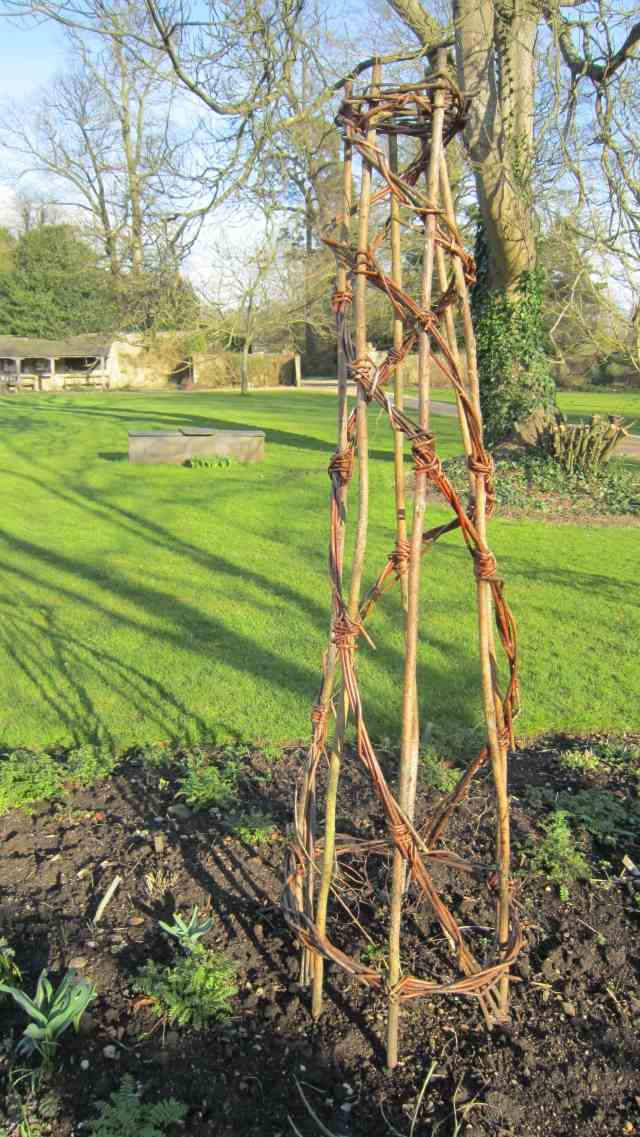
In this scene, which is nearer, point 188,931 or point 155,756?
point 188,931

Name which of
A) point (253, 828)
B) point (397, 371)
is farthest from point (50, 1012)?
point (397, 371)

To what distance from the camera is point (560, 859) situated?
9.55 feet

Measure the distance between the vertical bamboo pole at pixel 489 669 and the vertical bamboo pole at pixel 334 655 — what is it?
250mm

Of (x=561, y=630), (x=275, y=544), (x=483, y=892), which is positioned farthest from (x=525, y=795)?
(x=275, y=544)

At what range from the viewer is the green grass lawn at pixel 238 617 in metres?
4.44

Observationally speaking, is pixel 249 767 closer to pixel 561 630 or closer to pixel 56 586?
pixel 561 630

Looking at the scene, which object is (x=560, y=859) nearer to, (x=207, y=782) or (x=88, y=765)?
(x=207, y=782)

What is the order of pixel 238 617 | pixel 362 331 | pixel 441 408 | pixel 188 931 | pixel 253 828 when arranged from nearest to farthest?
pixel 362 331, pixel 188 931, pixel 253 828, pixel 238 617, pixel 441 408

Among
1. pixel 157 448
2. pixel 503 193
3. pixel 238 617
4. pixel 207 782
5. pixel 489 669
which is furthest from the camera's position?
pixel 157 448

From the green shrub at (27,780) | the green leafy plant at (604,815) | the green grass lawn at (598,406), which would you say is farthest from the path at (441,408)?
the green shrub at (27,780)

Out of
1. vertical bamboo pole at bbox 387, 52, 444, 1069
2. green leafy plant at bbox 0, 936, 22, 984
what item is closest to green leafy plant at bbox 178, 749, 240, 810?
green leafy plant at bbox 0, 936, 22, 984

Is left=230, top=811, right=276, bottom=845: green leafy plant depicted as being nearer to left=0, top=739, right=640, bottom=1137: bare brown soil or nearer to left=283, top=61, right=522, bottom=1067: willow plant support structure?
left=0, top=739, right=640, bottom=1137: bare brown soil

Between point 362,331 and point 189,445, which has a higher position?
point 362,331

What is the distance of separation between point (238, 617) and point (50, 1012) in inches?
160
